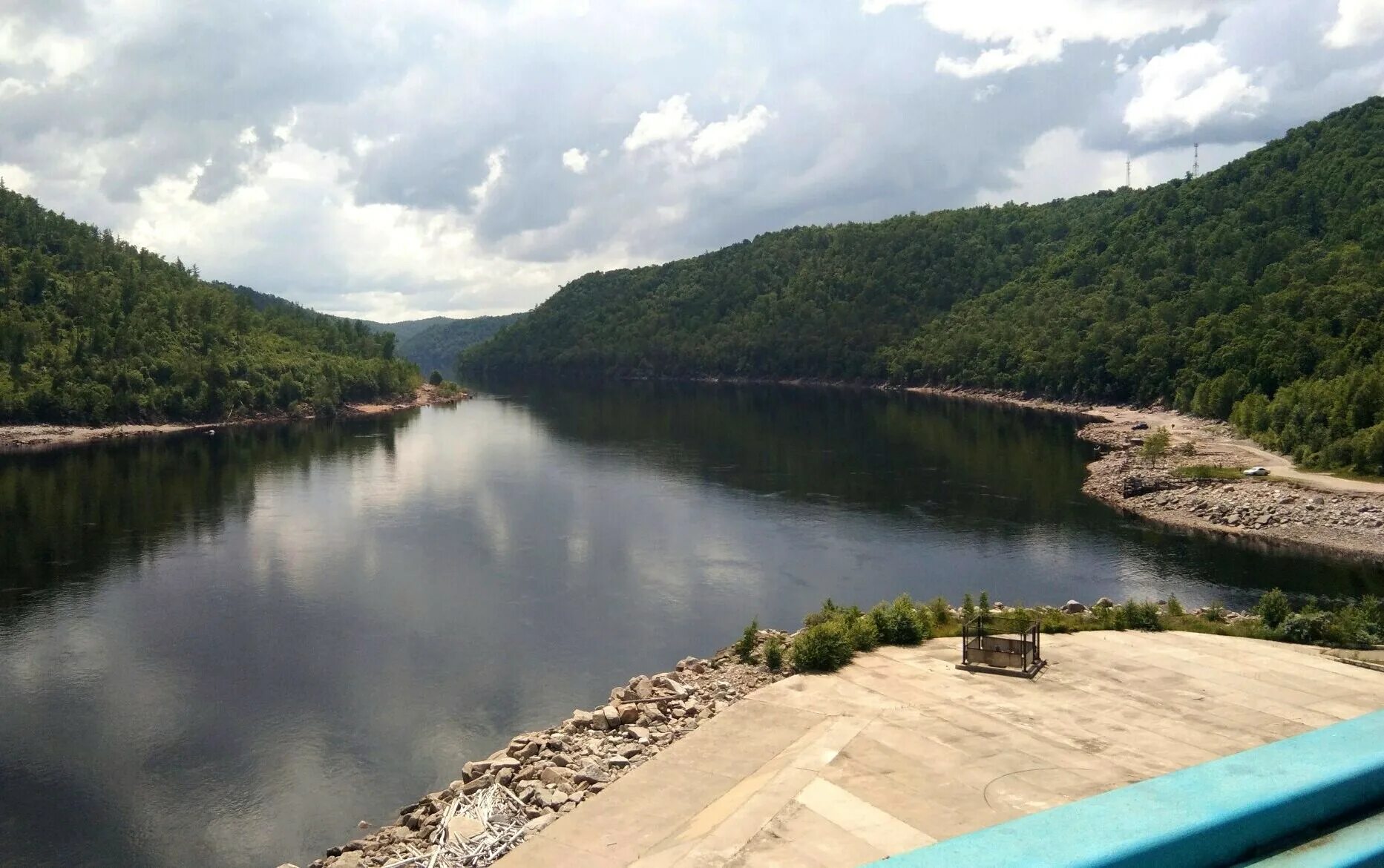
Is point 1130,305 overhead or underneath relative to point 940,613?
overhead

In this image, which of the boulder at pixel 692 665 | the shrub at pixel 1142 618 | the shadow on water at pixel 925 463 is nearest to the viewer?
the boulder at pixel 692 665

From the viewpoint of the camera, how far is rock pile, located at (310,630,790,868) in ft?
57.6

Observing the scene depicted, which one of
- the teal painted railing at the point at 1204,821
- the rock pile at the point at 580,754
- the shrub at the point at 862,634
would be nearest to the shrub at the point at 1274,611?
the shrub at the point at 862,634

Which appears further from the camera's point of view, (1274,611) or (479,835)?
(1274,611)

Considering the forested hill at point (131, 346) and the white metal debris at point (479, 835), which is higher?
the forested hill at point (131, 346)

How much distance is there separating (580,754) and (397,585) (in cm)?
2192

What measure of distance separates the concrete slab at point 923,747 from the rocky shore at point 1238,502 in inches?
957

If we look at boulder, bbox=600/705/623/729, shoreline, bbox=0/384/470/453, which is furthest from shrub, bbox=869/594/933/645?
shoreline, bbox=0/384/470/453

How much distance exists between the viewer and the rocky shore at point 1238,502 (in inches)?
1713

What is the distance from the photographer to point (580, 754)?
64.6ft

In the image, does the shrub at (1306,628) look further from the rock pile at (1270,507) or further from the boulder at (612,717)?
the rock pile at (1270,507)

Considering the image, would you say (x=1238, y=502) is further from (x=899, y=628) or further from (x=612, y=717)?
(x=612, y=717)

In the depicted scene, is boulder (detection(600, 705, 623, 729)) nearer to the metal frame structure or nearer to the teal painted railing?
the metal frame structure

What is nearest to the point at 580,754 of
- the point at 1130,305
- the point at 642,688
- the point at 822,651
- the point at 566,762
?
the point at 566,762
